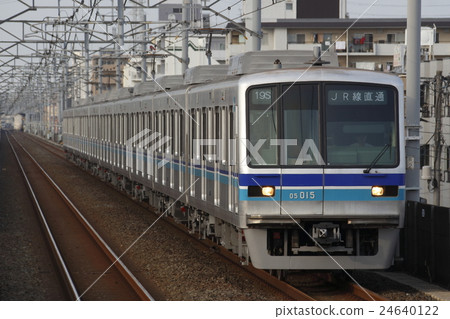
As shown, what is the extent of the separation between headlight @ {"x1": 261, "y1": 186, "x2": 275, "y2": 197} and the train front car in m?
0.01

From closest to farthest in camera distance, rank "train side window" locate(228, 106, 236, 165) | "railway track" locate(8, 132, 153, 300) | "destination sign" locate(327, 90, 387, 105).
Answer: "destination sign" locate(327, 90, 387, 105) < "train side window" locate(228, 106, 236, 165) < "railway track" locate(8, 132, 153, 300)

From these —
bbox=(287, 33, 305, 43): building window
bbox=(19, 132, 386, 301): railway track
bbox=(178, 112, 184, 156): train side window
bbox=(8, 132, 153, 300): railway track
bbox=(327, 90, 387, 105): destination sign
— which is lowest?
bbox=(8, 132, 153, 300): railway track

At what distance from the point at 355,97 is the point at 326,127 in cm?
52

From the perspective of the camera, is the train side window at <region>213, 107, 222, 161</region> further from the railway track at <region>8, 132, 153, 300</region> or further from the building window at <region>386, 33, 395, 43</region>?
the building window at <region>386, 33, 395, 43</region>

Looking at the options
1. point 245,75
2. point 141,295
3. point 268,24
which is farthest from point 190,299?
point 268,24

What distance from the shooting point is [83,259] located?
46.7ft

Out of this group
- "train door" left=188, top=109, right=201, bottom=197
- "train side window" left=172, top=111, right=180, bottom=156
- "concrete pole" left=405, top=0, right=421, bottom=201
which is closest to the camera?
"concrete pole" left=405, top=0, right=421, bottom=201

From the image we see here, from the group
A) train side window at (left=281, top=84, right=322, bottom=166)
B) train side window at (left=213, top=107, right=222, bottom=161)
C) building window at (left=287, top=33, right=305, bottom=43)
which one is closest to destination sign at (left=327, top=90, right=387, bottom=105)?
train side window at (left=281, top=84, right=322, bottom=166)

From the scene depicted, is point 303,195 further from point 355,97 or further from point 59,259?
point 59,259

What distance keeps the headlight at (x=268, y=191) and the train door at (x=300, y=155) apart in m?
0.12

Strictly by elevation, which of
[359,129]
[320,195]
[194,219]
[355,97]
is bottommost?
[194,219]

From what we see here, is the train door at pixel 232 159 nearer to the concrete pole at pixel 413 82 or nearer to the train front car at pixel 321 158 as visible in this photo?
the train front car at pixel 321 158

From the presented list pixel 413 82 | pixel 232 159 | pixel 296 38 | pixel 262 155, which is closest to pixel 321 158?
pixel 262 155

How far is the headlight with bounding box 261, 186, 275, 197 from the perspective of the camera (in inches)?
404
